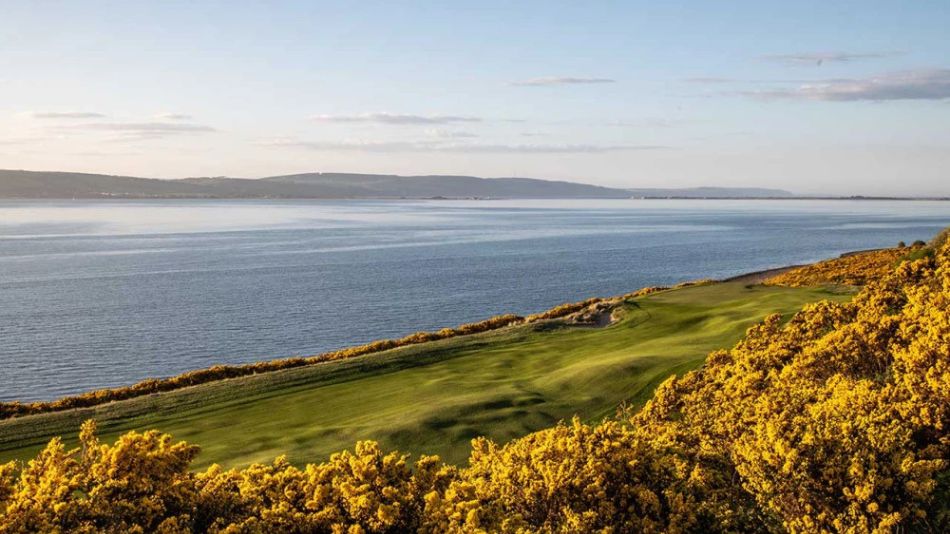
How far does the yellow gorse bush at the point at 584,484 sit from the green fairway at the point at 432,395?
13.0 m

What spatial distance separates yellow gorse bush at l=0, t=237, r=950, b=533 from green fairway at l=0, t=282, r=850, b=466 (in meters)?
13.0

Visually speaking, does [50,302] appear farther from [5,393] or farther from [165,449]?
[165,449]

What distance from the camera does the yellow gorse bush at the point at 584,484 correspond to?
14094mm

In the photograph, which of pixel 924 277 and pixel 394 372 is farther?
pixel 394 372

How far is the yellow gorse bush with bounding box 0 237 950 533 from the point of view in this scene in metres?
14.1

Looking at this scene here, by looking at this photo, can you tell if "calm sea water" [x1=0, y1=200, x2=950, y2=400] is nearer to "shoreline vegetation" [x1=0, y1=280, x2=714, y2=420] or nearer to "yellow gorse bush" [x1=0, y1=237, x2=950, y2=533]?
"shoreline vegetation" [x1=0, y1=280, x2=714, y2=420]

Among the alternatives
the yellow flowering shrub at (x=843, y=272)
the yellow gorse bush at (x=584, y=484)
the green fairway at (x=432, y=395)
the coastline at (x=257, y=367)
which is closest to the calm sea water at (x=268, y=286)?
the coastline at (x=257, y=367)

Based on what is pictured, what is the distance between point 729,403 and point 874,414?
535 centimetres

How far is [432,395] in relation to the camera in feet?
125

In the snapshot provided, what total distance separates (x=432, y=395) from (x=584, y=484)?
23613 millimetres

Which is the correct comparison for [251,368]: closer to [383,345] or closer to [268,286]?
[383,345]

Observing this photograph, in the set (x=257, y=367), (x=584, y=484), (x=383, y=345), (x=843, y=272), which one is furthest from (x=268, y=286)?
(x=584, y=484)

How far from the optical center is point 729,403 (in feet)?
70.0

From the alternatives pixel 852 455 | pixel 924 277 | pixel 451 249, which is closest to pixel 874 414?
pixel 852 455
